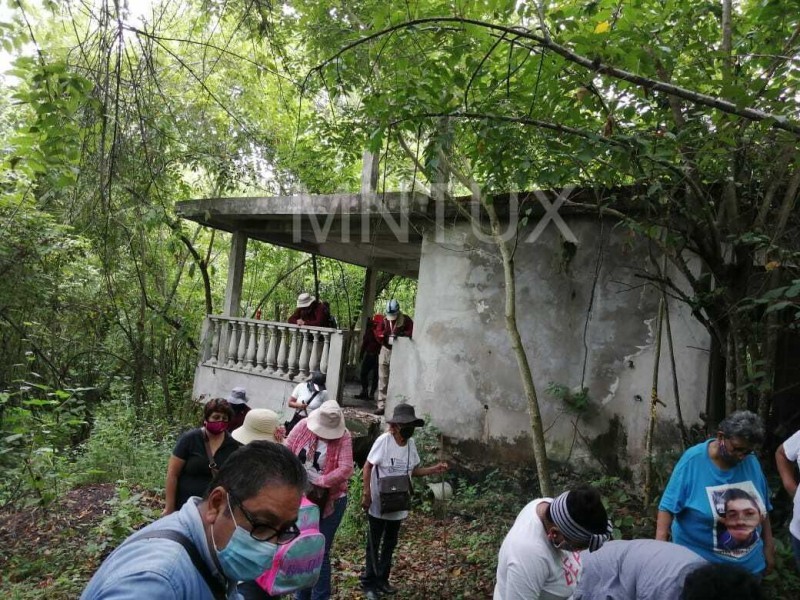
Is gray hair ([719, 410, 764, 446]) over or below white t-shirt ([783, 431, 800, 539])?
over

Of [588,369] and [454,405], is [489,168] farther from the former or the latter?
[454,405]

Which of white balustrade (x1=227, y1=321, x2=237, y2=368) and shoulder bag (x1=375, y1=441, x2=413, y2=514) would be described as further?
white balustrade (x1=227, y1=321, x2=237, y2=368)

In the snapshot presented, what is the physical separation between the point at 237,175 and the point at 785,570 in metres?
8.57

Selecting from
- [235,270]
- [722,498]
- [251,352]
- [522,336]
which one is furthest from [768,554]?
[235,270]

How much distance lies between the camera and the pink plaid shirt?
4.03 metres

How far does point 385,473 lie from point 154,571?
3.09 metres

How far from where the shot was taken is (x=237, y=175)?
31.4 feet

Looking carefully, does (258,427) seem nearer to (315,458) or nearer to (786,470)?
(315,458)

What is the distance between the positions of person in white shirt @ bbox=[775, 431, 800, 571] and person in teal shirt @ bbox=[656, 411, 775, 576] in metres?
0.26

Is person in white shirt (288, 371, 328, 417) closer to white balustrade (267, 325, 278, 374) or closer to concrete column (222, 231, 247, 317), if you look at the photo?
white balustrade (267, 325, 278, 374)

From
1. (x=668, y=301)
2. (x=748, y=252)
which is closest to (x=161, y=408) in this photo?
(x=668, y=301)

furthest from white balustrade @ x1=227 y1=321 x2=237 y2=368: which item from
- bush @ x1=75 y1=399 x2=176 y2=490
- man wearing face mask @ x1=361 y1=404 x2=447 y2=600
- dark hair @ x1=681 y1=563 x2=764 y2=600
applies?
dark hair @ x1=681 y1=563 x2=764 y2=600

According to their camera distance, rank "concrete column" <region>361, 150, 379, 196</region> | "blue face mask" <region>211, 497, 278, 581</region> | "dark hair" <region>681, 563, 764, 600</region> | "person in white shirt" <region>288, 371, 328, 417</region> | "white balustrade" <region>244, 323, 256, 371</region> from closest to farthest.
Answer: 1. "blue face mask" <region>211, 497, 278, 581</region>
2. "dark hair" <region>681, 563, 764, 600</region>
3. "person in white shirt" <region>288, 371, 328, 417</region>
4. "concrete column" <region>361, 150, 379, 196</region>
5. "white balustrade" <region>244, 323, 256, 371</region>

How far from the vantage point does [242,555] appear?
159 centimetres
